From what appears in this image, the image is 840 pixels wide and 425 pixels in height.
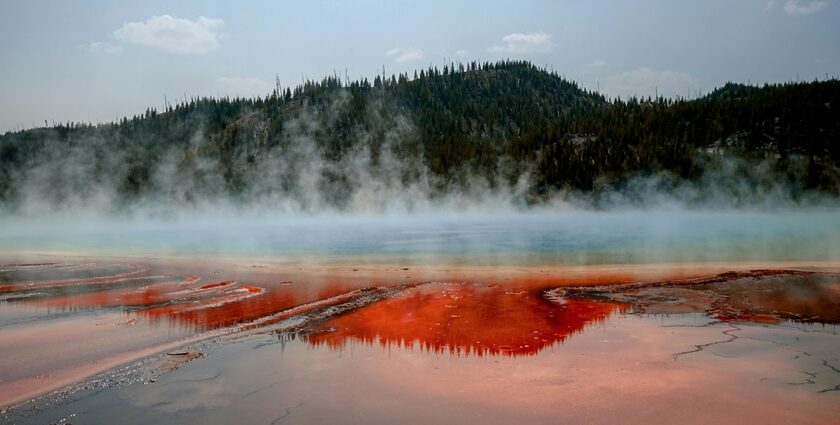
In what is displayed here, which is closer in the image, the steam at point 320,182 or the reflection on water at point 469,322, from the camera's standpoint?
the reflection on water at point 469,322

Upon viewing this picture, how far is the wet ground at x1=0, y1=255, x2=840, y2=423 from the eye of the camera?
6051 mm

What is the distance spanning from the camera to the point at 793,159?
3088 inches

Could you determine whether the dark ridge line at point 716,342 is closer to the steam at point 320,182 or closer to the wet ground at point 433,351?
the wet ground at point 433,351

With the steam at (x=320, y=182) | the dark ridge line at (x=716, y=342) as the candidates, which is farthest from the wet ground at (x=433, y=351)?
the steam at (x=320, y=182)

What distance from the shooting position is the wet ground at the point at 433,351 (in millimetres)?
6051

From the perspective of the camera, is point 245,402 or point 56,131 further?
point 56,131

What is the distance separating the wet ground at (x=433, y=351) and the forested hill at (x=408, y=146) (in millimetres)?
71932

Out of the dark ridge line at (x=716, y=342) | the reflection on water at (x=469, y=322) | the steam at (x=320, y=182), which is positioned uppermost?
the steam at (x=320, y=182)

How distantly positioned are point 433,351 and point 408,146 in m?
94.2

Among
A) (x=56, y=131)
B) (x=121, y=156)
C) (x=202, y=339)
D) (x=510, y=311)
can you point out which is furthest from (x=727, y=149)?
(x=56, y=131)

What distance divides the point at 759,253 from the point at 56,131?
171 meters

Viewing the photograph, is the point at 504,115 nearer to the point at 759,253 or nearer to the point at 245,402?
the point at 759,253

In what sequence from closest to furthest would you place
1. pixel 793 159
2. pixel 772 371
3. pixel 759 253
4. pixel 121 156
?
pixel 772 371, pixel 759 253, pixel 793 159, pixel 121 156

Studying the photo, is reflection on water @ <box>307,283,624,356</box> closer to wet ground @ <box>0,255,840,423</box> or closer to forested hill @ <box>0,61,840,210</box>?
wet ground @ <box>0,255,840,423</box>
